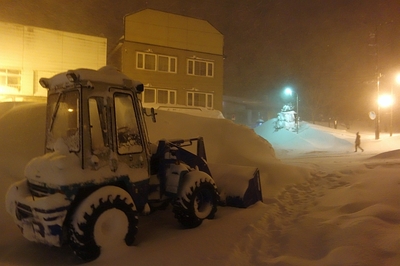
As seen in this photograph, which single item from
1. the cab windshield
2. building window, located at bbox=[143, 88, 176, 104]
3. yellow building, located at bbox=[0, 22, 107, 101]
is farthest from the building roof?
the cab windshield

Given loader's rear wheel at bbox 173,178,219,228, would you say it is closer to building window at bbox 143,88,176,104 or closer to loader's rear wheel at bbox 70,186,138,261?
loader's rear wheel at bbox 70,186,138,261

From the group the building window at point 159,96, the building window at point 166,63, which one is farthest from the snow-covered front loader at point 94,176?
the building window at point 166,63

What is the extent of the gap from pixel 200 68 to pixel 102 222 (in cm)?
2484

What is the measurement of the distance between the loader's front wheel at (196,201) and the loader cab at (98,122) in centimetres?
93

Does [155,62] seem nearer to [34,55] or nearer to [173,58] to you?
[173,58]

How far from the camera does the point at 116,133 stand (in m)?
5.54

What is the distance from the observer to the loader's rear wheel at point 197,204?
20.5 ft

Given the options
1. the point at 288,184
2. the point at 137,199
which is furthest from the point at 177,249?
the point at 288,184

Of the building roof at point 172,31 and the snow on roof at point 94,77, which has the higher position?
the building roof at point 172,31

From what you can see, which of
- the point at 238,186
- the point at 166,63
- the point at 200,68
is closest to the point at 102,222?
the point at 238,186

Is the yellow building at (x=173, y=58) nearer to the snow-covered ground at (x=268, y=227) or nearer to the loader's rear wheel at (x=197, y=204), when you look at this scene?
the snow-covered ground at (x=268, y=227)

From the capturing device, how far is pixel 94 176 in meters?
5.12

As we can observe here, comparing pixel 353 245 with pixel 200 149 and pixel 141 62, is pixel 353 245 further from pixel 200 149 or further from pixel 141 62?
pixel 141 62

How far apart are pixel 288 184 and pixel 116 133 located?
6.50 metres
